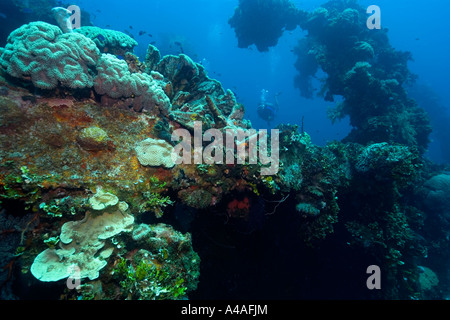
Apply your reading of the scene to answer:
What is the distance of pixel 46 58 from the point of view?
3.82 m

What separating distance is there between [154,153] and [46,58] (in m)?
2.53

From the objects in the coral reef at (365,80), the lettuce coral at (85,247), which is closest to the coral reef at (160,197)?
the lettuce coral at (85,247)

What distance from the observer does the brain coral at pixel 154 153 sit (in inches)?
162

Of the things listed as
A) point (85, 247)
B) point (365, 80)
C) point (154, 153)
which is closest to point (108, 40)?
point (154, 153)

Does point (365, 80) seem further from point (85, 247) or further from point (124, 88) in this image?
point (85, 247)

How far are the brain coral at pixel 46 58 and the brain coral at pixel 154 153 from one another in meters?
1.65

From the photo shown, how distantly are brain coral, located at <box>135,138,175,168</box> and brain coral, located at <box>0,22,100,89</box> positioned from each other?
1.65 meters

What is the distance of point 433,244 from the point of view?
1023 centimetres

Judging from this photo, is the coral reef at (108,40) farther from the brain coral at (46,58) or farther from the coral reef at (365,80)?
the coral reef at (365,80)

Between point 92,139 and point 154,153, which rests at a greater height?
point 92,139

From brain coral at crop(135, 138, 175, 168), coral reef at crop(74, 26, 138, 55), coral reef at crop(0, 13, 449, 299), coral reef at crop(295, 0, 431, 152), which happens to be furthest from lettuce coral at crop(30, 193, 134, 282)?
coral reef at crop(295, 0, 431, 152)

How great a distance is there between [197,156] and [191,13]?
98.1 m

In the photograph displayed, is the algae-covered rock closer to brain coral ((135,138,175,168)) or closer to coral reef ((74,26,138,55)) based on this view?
brain coral ((135,138,175,168))
